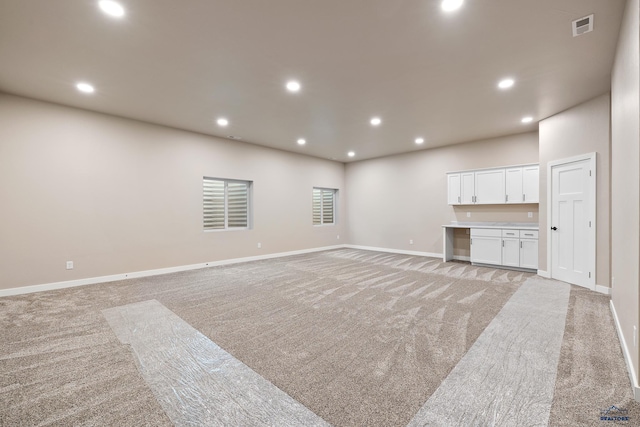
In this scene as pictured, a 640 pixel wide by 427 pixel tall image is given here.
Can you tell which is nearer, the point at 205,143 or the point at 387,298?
the point at 387,298

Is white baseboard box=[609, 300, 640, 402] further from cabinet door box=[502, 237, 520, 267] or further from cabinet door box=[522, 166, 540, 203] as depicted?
cabinet door box=[522, 166, 540, 203]

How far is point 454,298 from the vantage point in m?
3.77

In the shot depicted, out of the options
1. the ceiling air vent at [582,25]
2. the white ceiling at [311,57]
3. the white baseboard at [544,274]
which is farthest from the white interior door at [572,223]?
the ceiling air vent at [582,25]

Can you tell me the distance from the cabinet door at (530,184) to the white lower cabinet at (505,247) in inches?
31.8

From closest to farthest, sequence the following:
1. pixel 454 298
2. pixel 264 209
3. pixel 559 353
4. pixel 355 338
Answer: pixel 559 353 → pixel 355 338 → pixel 454 298 → pixel 264 209

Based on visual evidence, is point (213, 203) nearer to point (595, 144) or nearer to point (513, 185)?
point (513, 185)

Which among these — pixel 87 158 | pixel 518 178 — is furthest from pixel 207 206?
pixel 518 178

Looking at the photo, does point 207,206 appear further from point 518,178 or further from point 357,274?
point 518,178

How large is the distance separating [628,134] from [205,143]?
636 centimetres

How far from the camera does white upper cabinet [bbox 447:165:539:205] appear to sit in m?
5.77

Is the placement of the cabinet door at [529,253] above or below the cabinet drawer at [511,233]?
below

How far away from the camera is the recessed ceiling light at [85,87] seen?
3.68 meters

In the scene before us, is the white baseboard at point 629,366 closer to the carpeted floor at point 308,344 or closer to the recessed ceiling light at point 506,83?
the carpeted floor at point 308,344

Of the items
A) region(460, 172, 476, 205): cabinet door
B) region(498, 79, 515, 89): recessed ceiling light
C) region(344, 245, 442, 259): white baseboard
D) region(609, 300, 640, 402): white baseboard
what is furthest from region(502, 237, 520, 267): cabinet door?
region(498, 79, 515, 89): recessed ceiling light
